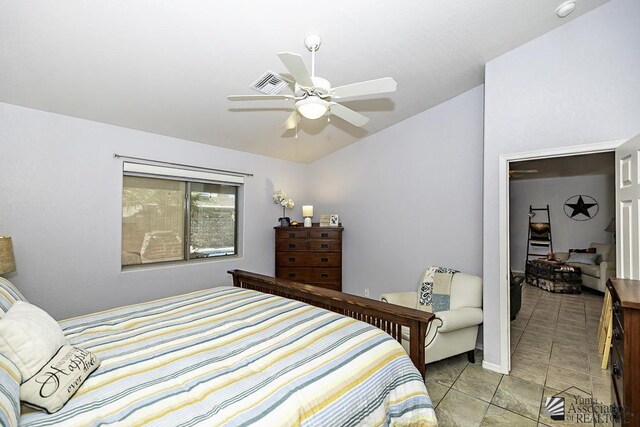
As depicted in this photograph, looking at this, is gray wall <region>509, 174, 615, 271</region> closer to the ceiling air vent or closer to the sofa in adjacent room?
the sofa in adjacent room

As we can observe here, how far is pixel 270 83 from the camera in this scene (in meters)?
1.80

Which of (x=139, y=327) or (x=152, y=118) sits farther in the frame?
(x=152, y=118)

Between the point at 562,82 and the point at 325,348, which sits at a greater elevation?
the point at 562,82

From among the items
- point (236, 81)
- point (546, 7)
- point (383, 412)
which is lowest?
point (383, 412)

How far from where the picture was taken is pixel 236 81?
2.48 metres

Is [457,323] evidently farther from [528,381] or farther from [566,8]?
[566,8]

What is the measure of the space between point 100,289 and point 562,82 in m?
4.48

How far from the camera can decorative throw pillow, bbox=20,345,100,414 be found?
0.97 meters

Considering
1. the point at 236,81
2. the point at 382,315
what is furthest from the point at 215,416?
the point at 236,81

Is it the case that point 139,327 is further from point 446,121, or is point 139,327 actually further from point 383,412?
point 446,121

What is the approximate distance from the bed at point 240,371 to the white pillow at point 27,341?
154 mm

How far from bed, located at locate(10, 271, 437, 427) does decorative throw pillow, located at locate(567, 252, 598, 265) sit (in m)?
5.43

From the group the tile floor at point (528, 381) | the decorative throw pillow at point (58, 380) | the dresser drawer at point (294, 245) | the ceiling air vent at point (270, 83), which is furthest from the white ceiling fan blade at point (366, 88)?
the dresser drawer at point (294, 245)

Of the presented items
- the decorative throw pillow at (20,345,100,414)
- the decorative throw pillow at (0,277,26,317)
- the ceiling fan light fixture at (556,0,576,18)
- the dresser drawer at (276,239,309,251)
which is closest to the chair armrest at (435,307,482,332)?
the dresser drawer at (276,239,309,251)
